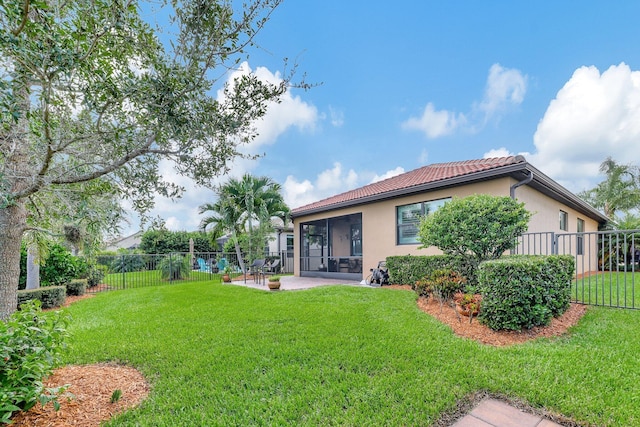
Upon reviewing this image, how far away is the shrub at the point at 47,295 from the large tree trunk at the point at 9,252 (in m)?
6.48

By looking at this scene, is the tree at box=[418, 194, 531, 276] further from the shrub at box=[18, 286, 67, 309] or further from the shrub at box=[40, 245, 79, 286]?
the shrub at box=[40, 245, 79, 286]

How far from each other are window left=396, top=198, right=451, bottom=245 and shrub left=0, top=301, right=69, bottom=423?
9.00 m

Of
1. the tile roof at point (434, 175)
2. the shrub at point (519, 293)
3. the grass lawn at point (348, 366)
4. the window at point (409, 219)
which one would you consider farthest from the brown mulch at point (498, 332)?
the window at point (409, 219)

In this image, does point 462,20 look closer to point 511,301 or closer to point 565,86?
point 565,86

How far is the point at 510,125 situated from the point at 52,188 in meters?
15.9

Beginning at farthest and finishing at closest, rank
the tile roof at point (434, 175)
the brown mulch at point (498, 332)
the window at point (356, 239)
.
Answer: the window at point (356, 239)
the tile roof at point (434, 175)
the brown mulch at point (498, 332)

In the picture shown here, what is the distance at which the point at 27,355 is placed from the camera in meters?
2.49

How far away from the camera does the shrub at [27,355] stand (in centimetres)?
231

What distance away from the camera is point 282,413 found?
8.73 feet

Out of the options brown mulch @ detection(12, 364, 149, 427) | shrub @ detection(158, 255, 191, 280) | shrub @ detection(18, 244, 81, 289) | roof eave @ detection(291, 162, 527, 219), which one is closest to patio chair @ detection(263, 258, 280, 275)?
shrub @ detection(158, 255, 191, 280)

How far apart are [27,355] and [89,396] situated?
0.91 metres

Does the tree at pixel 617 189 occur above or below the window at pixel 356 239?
above

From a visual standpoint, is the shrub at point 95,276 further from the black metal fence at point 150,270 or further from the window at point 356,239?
the window at point 356,239

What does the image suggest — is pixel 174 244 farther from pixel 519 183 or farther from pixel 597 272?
pixel 597 272
